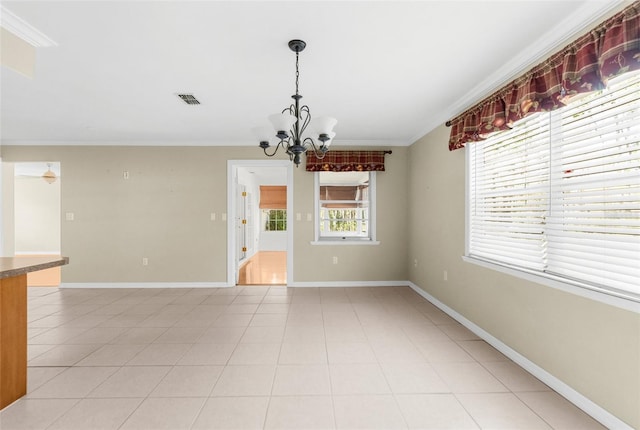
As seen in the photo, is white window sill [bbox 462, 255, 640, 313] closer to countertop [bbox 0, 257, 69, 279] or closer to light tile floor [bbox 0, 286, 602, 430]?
light tile floor [bbox 0, 286, 602, 430]

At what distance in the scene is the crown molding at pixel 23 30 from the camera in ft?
5.73

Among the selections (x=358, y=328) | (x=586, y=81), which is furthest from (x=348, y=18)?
(x=358, y=328)

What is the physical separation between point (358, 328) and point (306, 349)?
71 centimetres

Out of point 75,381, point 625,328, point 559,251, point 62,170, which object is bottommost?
point 75,381

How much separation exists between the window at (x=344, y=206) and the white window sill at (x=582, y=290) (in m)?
2.61

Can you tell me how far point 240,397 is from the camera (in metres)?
1.89

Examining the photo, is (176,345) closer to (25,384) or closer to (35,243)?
(25,384)

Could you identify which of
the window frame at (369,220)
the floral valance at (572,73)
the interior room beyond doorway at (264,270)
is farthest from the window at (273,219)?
the floral valance at (572,73)

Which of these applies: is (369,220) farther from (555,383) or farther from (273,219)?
(273,219)

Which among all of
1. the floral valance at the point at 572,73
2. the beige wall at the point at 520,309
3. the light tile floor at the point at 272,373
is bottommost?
the light tile floor at the point at 272,373

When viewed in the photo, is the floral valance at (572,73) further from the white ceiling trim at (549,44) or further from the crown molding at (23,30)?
the crown molding at (23,30)

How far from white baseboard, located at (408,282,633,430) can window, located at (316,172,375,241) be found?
2.23 m

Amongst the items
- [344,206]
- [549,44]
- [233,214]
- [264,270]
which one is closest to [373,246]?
[344,206]

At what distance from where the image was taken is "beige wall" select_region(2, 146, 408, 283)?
185 inches
